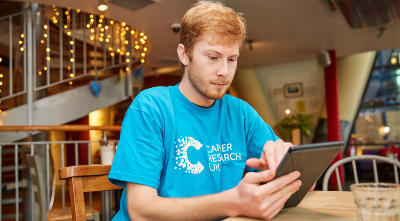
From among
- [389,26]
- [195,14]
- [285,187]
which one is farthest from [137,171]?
[389,26]

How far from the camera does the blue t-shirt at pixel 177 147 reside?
0.92 metres

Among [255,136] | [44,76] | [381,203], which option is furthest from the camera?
[44,76]

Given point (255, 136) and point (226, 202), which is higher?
point (255, 136)

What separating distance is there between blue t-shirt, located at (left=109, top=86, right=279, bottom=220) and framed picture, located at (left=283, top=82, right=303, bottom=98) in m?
8.46

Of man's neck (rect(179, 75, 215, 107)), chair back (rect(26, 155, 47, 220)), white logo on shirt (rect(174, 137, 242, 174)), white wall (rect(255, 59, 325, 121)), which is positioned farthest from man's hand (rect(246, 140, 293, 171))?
white wall (rect(255, 59, 325, 121))

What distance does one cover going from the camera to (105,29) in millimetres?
4688

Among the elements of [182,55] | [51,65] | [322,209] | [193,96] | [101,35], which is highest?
[101,35]

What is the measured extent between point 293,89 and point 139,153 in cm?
894

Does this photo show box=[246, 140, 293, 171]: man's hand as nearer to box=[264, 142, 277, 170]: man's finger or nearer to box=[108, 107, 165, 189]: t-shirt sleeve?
box=[264, 142, 277, 170]: man's finger

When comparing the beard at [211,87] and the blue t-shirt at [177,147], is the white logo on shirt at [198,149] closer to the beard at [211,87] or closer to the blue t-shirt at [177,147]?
the blue t-shirt at [177,147]

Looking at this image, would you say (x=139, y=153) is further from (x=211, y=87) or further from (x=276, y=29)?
(x=276, y=29)

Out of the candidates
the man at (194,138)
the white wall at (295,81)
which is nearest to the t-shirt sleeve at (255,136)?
the man at (194,138)

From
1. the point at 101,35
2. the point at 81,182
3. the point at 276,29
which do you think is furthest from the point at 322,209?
the point at 276,29

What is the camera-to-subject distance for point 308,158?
70 cm
